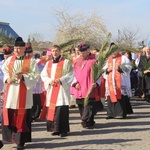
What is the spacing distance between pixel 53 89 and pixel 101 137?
1.35 meters

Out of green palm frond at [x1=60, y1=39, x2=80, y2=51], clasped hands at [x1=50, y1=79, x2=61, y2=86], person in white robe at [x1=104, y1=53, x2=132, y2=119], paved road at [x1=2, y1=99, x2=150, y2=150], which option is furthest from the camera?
person in white robe at [x1=104, y1=53, x2=132, y2=119]

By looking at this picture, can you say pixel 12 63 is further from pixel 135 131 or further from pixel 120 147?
pixel 135 131

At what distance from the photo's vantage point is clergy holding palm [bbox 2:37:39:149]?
267 inches

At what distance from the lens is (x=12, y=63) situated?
6.96 m

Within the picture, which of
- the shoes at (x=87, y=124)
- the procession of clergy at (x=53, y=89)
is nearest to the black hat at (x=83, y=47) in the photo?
the procession of clergy at (x=53, y=89)

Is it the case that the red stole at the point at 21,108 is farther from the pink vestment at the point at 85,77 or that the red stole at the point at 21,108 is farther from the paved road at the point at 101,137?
the pink vestment at the point at 85,77

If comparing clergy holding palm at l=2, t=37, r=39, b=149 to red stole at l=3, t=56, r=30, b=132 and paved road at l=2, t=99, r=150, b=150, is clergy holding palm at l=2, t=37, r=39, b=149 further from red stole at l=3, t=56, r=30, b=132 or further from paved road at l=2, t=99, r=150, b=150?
paved road at l=2, t=99, r=150, b=150

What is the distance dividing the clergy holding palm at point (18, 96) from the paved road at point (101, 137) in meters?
0.28

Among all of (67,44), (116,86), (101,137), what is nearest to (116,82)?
(116,86)

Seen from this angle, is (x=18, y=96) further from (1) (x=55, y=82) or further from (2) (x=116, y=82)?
(2) (x=116, y=82)

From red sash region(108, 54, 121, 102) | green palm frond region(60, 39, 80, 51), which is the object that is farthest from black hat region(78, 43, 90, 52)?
red sash region(108, 54, 121, 102)

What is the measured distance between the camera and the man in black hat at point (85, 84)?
8.77 meters

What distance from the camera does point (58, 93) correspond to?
786cm

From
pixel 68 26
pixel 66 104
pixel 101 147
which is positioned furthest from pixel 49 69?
pixel 68 26
